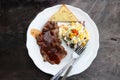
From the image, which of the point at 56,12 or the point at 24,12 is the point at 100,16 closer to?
the point at 56,12

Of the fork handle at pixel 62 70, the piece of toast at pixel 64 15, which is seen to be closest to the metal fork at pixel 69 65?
the fork handle at pixel 62 70

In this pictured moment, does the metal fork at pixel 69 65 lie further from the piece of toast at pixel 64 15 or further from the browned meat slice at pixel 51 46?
the piece of toast at pixel 64 15

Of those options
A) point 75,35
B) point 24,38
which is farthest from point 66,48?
point 24,38

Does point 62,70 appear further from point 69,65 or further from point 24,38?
point 24,38

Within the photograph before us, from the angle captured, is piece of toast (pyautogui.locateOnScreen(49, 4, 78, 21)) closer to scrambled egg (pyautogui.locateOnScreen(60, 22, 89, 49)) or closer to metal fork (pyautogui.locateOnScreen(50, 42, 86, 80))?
scrambled egg (pyautogui.locateOnScreen(60, 22, 89, 49))

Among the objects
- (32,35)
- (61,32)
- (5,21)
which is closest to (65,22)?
(61,32)

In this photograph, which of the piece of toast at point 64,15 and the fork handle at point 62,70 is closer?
the fork handle at point 62,70
